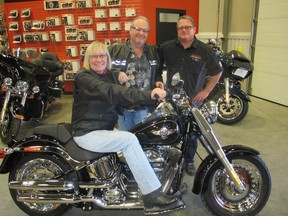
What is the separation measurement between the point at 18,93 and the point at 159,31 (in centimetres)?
337

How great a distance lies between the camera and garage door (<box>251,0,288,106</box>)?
5.27 meters

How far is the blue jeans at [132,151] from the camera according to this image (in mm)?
1938

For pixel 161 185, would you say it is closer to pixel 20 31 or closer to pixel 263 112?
pixel 263 112

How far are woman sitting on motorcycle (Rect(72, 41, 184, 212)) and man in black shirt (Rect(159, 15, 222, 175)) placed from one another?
0.81 metres

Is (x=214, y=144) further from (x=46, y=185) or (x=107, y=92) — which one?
(x=46, y=185)

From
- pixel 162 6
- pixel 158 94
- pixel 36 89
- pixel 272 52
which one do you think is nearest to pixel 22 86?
pixel 36 89

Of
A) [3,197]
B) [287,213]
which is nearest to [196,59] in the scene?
[287,213]

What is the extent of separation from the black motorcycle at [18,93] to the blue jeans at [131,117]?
1.61 meters

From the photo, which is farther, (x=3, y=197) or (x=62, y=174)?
(x=3, y=197)

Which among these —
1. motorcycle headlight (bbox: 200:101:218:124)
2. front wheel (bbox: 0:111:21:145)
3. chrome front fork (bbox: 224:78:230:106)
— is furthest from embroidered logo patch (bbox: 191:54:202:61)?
front wheel (bbox: 0:111:21:145)

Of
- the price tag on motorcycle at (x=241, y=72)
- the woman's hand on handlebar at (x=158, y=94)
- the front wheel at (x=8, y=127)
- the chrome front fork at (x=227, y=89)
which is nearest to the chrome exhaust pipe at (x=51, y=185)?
the woman's hand on handlebar at (x=158, y=94)

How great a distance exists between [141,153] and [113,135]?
Answer: 0.24 meters

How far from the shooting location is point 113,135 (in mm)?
1979

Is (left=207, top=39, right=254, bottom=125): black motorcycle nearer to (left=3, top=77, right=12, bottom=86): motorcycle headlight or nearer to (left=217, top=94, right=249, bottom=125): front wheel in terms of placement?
(left=217, top=94, right=249, bottom=125): front wheel
